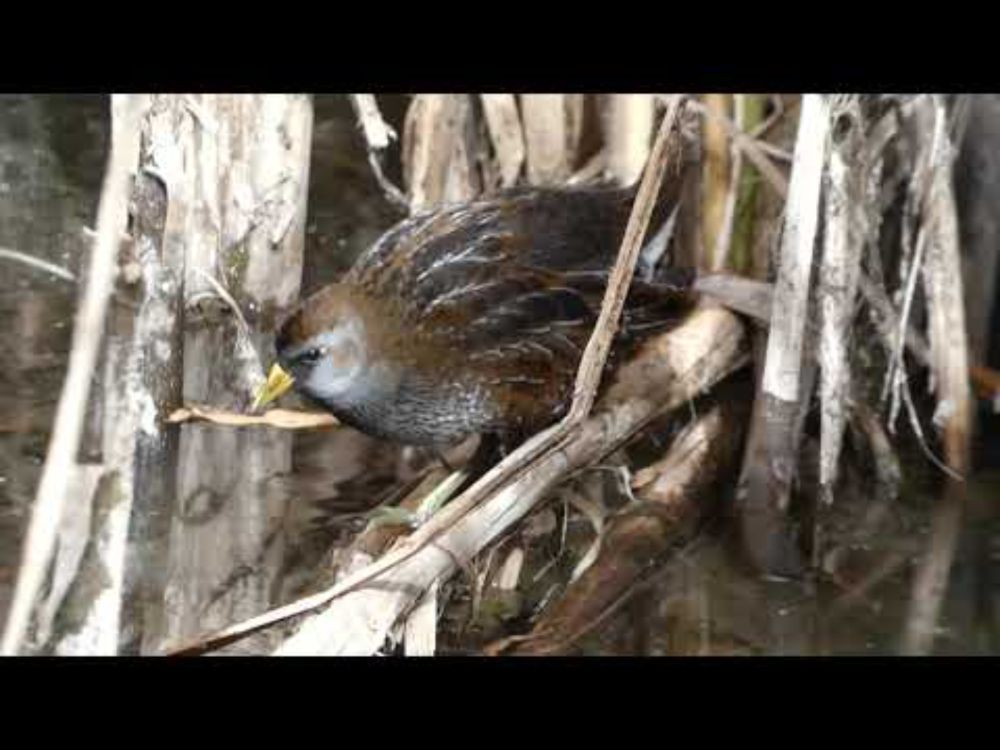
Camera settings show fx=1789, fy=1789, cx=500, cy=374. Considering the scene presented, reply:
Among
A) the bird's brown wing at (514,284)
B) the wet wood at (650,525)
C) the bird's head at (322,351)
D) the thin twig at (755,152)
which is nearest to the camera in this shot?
the wet wood at (650,525)

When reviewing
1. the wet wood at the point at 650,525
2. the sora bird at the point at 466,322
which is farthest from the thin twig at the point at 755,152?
the wet wood at the point at 650,525

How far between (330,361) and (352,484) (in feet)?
1.92

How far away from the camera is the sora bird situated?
4.38m

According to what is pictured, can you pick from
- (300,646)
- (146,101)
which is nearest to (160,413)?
(146,101)

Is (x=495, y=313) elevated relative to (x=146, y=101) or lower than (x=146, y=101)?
lower

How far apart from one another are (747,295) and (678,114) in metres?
0.80

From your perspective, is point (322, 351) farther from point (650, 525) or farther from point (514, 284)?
point (650, 525)

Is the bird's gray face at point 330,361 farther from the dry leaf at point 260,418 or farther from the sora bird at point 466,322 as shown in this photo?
the dry leaf at point 260,418

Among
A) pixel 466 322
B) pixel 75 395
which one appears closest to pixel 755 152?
pixel 466 322

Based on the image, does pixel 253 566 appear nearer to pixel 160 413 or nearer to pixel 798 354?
pixel 160 413

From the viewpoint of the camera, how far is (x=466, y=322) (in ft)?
14.8

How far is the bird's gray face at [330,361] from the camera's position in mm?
4309
